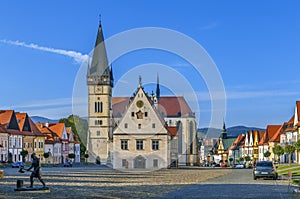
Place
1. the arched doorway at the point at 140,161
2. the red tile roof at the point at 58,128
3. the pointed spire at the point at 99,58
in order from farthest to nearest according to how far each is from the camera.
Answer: the red tile roof at the point at 58,128
the pointed spire at the point at 99,58
the arched doorway at the point at 140,161

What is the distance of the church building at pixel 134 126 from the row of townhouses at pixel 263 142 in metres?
16.0

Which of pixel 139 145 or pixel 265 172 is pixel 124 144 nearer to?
pixel 139 145

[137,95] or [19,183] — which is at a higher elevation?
[137,95]

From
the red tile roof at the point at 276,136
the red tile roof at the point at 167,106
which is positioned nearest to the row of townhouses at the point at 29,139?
the red tile roof at the point at 167,106

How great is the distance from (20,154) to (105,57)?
108 feet

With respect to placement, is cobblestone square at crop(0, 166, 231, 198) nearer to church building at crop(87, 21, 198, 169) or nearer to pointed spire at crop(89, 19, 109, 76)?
church building at crop(87, 21, 198, 169)

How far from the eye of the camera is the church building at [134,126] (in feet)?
277

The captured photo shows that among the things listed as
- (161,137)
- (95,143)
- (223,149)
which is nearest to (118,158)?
(161,137)

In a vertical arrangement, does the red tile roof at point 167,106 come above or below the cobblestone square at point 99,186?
above

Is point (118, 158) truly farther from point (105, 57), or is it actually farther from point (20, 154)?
point (105, 57)

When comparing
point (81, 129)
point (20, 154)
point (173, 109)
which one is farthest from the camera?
point (81, 129)

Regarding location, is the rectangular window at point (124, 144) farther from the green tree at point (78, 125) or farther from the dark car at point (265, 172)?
the green tree at point (78, 125)

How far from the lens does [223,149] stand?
180375 millimetres

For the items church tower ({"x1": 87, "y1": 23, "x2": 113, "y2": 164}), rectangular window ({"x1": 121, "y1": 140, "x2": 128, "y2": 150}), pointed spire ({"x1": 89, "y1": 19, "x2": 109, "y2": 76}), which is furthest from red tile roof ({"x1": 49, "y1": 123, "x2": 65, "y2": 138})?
rectangular window ({"x1": 121, "y1": 140, "x2": 128, "y2": 150})
